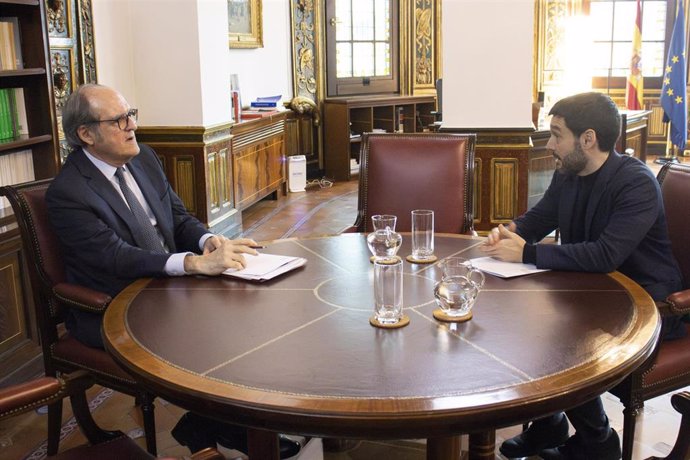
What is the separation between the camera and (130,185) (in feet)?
8.39

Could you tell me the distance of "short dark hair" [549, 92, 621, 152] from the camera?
90.1 inches

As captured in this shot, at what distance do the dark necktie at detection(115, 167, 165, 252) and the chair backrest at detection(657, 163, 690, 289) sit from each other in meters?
1.65

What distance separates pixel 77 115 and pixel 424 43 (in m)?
7.62

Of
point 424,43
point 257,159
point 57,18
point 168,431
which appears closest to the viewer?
point 168,431

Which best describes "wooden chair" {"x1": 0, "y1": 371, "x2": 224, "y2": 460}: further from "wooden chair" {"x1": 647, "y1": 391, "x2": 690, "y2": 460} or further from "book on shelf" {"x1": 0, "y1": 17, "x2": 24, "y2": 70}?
"book on shelf" {"x1": 0, "y1": 17, "x2": 24, "y2": 70}

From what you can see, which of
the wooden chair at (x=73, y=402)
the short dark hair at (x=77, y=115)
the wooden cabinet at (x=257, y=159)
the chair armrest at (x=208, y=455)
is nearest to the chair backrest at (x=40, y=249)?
the short dark hair at (x=77, y=115)

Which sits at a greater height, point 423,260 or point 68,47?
point 68,47

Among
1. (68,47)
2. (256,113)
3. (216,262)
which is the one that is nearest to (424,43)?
(256,113)

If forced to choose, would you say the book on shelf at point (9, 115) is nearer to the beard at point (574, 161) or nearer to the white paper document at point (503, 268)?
the white paper document at point (503, 268)

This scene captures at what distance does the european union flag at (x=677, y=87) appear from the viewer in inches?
359

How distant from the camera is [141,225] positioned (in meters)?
2.44

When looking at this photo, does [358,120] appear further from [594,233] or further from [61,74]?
[594,233]

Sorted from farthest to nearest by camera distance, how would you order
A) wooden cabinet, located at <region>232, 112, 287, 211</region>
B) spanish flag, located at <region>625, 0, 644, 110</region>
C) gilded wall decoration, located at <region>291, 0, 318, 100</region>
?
spanish flag, located at <region>625, 0, 644, 110</region> → gilded wall decoration, located at <region>291, 0, 318, 100</region> → wooden cabinet, located at <region>232, 112, 287, 211</region>

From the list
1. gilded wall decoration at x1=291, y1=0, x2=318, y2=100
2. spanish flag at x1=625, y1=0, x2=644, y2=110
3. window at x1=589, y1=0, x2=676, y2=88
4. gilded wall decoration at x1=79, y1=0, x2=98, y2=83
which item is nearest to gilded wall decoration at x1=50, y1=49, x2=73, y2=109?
gilded wall decoration at x1=79, y1=0, x2=98, y2=83
